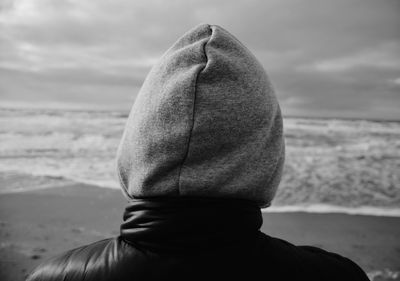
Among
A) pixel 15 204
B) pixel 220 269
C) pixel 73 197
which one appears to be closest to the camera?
pixel 220 269

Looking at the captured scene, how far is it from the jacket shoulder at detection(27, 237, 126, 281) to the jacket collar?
0.29 ft

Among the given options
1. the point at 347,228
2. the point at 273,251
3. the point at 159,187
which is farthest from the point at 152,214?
the point at 347,228

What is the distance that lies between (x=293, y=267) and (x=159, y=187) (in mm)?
428

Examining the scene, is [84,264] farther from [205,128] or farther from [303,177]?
[303,177]

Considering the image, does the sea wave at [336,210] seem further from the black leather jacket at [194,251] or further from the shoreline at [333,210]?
the black leather jacket at [194,251]

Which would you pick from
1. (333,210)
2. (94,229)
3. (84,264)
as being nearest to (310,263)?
(84,264)

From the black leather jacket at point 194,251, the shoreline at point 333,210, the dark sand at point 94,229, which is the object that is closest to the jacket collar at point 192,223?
the black leather jacket at point 194,251

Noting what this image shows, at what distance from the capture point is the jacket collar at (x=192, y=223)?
820 mm

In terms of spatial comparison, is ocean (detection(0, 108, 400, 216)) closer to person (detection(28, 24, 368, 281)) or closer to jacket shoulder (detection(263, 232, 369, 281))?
jacket shoulder (detection(263, 232, 369, 281))

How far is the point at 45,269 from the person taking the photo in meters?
0.94

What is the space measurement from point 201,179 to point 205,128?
0.44 ft

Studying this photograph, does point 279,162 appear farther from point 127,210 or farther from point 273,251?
point 127,210

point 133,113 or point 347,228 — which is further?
point 347,228

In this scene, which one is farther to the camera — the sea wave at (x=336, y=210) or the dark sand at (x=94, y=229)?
the sea wave at (x=336, y=210)
